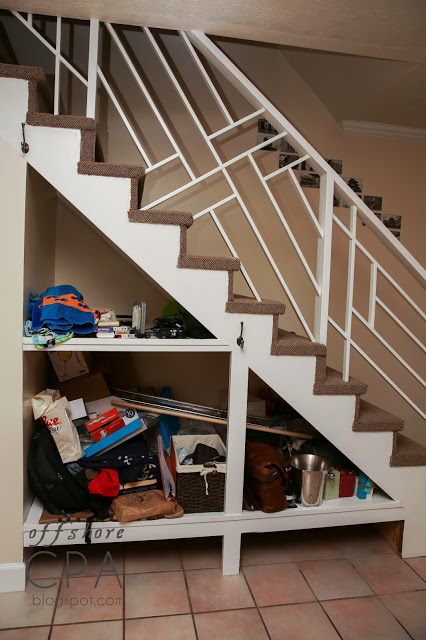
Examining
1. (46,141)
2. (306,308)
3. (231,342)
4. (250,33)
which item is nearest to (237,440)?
(231,342)

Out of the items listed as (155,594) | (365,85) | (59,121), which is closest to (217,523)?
(155,594)

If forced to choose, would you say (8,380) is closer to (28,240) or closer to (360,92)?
(28,240)

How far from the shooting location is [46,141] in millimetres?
1993

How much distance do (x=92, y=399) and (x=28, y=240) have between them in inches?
36.5

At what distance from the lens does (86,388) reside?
2566 mm

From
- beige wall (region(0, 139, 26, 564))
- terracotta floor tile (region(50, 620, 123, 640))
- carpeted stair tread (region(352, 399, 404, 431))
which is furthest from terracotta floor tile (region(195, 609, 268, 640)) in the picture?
carpeted stair tread (region(352, 399, 404, 431))

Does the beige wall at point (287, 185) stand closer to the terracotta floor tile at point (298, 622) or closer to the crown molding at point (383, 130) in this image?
the crown molding at point (383, 130)

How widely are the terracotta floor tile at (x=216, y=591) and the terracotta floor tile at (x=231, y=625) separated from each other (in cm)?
4

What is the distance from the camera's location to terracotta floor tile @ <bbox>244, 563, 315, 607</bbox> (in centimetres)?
214

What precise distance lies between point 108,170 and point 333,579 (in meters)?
2.19

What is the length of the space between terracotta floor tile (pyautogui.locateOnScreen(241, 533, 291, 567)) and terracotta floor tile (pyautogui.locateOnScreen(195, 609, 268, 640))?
367mm

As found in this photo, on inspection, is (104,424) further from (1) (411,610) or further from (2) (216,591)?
(1) (411,610)

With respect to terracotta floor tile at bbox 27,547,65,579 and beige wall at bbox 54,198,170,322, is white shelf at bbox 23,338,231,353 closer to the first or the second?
beige wall at bbox 54,198,170,322

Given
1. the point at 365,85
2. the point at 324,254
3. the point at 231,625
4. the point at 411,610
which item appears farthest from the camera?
the point at 365,85
